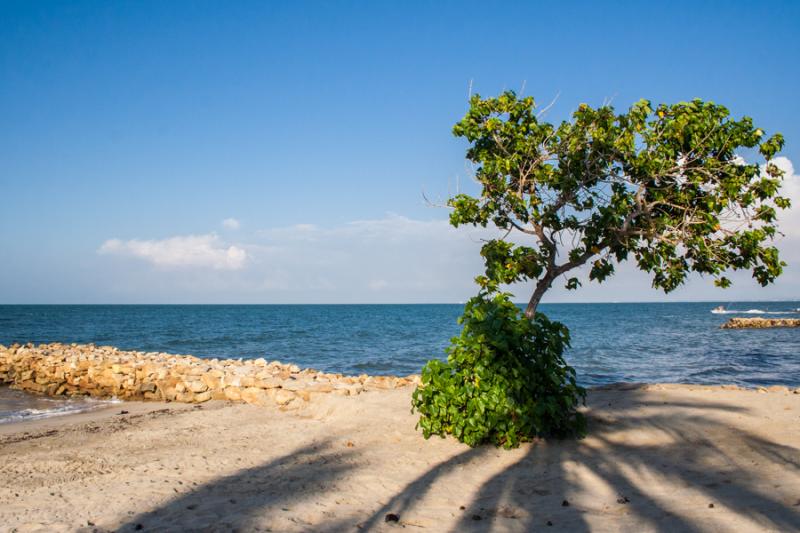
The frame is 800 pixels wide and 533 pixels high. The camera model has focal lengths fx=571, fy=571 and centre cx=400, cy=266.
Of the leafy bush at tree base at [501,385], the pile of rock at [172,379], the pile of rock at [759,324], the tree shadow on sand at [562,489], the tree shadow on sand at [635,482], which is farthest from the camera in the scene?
the pile of rock at [759,324]

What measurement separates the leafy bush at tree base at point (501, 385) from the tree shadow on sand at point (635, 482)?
0.30 metres

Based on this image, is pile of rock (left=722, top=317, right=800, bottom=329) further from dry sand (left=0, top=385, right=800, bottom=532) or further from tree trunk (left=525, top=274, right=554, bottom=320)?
tree trunk (left=525, top=274, right=554, bottom=320)

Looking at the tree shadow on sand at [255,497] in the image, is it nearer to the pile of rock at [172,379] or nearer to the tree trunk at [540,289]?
the tree trunk at [540,289]

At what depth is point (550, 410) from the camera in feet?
22.7

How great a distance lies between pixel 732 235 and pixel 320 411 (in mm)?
7202

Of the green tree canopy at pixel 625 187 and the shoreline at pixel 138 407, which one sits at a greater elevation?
the green tree canopy at pixel 625 187

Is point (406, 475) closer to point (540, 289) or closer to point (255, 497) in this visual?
point (255, 497)

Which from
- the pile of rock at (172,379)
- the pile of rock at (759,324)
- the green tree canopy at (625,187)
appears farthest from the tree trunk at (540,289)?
the pile of rock at (759,324)

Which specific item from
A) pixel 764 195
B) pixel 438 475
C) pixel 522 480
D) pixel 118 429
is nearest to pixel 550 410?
pixel 522 480

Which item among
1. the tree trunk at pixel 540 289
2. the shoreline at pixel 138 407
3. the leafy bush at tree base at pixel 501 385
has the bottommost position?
the shoreline at pixel 138 407

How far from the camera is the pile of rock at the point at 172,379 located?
11984mm

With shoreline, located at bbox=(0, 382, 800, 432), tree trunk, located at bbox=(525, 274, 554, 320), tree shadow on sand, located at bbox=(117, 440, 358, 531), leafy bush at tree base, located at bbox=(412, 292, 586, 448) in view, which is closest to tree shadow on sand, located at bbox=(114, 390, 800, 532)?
tree shadow on sand, located at bbox=(117, 440, 358, 531)

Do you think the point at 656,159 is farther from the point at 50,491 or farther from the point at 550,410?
the point at 50,491

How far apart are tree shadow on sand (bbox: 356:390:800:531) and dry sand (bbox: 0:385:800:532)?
0.07 feet
